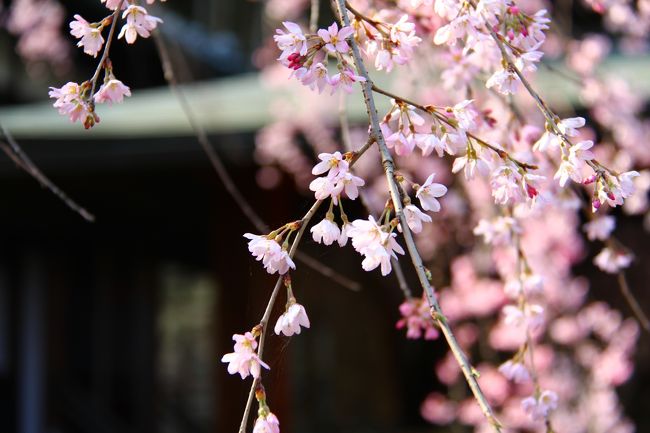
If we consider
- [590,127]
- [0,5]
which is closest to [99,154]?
[590,127]

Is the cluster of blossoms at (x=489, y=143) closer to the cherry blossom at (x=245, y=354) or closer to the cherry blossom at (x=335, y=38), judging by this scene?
the cherry blossom at (x=335, y=38)

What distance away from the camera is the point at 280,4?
5848mm

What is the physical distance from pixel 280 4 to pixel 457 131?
196 inches

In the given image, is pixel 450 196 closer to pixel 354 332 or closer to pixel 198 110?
pixel 198 110

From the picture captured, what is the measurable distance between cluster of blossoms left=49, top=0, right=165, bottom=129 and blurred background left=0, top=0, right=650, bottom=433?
1.92 ft

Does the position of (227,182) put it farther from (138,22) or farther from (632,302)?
(632,302)

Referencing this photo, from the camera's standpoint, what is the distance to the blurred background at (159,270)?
4160 mm

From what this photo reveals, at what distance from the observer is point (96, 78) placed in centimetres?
107

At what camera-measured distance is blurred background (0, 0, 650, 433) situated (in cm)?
416

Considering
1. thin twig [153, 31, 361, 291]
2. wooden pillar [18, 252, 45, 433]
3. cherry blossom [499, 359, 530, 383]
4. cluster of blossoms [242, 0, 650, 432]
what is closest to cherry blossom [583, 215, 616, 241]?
cluster of blossoms [242, 0, 650, 432]

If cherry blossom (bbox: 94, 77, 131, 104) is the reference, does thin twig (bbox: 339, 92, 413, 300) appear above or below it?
below

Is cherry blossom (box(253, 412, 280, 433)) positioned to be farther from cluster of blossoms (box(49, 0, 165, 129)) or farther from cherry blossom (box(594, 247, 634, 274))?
cherry blossom (box(594, 247, 634, 274))

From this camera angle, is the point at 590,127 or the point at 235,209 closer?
the point at 590,127

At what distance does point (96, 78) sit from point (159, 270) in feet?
20.8
